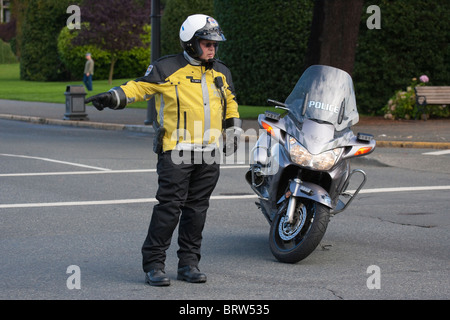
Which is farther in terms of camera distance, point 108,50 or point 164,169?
point 108,50

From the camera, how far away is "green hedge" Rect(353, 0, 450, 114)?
941 inches

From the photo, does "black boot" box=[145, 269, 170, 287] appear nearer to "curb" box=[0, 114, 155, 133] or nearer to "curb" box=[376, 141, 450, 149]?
"curb" box=[376, 141, 450, 149]

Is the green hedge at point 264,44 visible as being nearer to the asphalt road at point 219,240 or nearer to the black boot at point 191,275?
the asphalt road at point 219,240

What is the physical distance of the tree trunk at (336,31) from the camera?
20.6 m

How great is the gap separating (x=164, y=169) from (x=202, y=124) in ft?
1.43

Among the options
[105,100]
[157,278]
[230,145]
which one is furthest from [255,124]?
[105,100]

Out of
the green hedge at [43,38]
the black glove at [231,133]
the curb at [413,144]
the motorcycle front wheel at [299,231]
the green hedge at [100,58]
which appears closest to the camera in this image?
the black glove at [231,133]

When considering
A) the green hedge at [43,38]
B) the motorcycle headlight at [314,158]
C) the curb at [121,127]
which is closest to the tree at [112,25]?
the green hedge at [43,38]

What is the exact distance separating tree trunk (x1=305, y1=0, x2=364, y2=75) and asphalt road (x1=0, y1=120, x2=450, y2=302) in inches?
254

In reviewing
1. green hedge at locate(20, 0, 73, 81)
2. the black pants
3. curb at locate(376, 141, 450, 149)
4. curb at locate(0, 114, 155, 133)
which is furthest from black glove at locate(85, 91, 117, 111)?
green hedge at locate(20, 0, 73, 81)

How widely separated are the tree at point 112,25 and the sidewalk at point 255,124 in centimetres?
1709

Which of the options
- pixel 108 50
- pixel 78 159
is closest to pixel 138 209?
pixel 78 159
